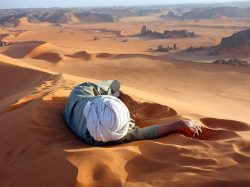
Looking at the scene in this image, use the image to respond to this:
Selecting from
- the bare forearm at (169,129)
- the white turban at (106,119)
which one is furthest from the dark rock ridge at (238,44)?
the white turban at (106,119)

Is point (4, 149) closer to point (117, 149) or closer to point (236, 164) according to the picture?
point (117, 149)

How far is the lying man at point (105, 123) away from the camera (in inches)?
85.6

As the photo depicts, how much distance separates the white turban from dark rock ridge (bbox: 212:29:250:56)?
46.7 ft

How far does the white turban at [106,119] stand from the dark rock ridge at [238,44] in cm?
1423

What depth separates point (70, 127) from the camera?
2.94 meters

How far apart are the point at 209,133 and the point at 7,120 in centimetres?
259

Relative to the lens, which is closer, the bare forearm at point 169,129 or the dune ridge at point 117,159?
the dune ridge at point 117,159

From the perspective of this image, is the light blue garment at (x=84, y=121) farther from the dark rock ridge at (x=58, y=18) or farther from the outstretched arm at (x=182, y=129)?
the dark rock ridge at (x=58, y=18)

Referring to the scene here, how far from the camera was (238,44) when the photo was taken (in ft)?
48.3

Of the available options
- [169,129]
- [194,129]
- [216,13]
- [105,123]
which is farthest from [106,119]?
[216,13]

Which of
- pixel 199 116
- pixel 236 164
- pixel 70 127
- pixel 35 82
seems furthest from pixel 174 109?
pixel 35 82

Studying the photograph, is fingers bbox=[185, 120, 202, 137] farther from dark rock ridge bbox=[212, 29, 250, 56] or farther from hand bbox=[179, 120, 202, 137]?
dark rock ridge bbox=[212, 29, 250, 56]

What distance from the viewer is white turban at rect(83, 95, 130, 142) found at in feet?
7.07

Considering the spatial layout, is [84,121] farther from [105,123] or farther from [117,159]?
[117,159]
